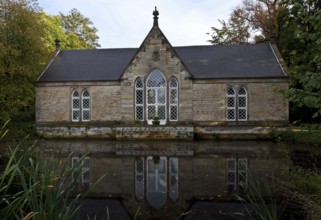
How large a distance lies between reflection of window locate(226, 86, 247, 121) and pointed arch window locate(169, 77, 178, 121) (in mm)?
3652

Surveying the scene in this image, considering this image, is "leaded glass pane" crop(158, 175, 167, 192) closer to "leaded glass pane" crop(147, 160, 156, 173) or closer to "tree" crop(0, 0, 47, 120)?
"leaded glass pane" crop(147, 160, 156, 173)

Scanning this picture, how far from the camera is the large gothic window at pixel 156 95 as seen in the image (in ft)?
69.3

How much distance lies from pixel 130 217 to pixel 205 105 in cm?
1588

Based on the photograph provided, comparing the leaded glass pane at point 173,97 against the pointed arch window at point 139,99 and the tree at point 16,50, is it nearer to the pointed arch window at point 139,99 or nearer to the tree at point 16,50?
the pointed arch window at point 139,99

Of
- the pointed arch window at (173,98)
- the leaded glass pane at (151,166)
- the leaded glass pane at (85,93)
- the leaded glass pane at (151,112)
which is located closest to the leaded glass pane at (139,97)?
the leaded glass pane at (151,112)

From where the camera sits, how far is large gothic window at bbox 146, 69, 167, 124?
21.1 metres

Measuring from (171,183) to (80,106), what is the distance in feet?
51.6

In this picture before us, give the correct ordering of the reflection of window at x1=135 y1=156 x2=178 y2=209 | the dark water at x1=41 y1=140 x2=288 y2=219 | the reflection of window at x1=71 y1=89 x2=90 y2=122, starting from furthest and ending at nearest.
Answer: the reflection of window at x1=71 y1=89 x2=90 y2=122
the reflection of window at x1=135 y1=156 x2=178 y2=209
the dark water at x1=41 y1=140 x2=288 y2=219

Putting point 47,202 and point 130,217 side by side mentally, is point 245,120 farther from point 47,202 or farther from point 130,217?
point 47,202

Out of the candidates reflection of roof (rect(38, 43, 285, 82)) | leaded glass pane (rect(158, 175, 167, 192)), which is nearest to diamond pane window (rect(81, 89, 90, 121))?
reflection of roof (rect(38, 43, 285, 82))

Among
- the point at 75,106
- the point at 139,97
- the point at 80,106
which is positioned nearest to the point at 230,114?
the point at 139,97

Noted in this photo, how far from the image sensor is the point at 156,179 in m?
8.69

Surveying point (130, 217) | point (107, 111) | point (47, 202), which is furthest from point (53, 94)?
point (47, 202)

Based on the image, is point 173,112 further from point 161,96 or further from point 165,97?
point 161,96
